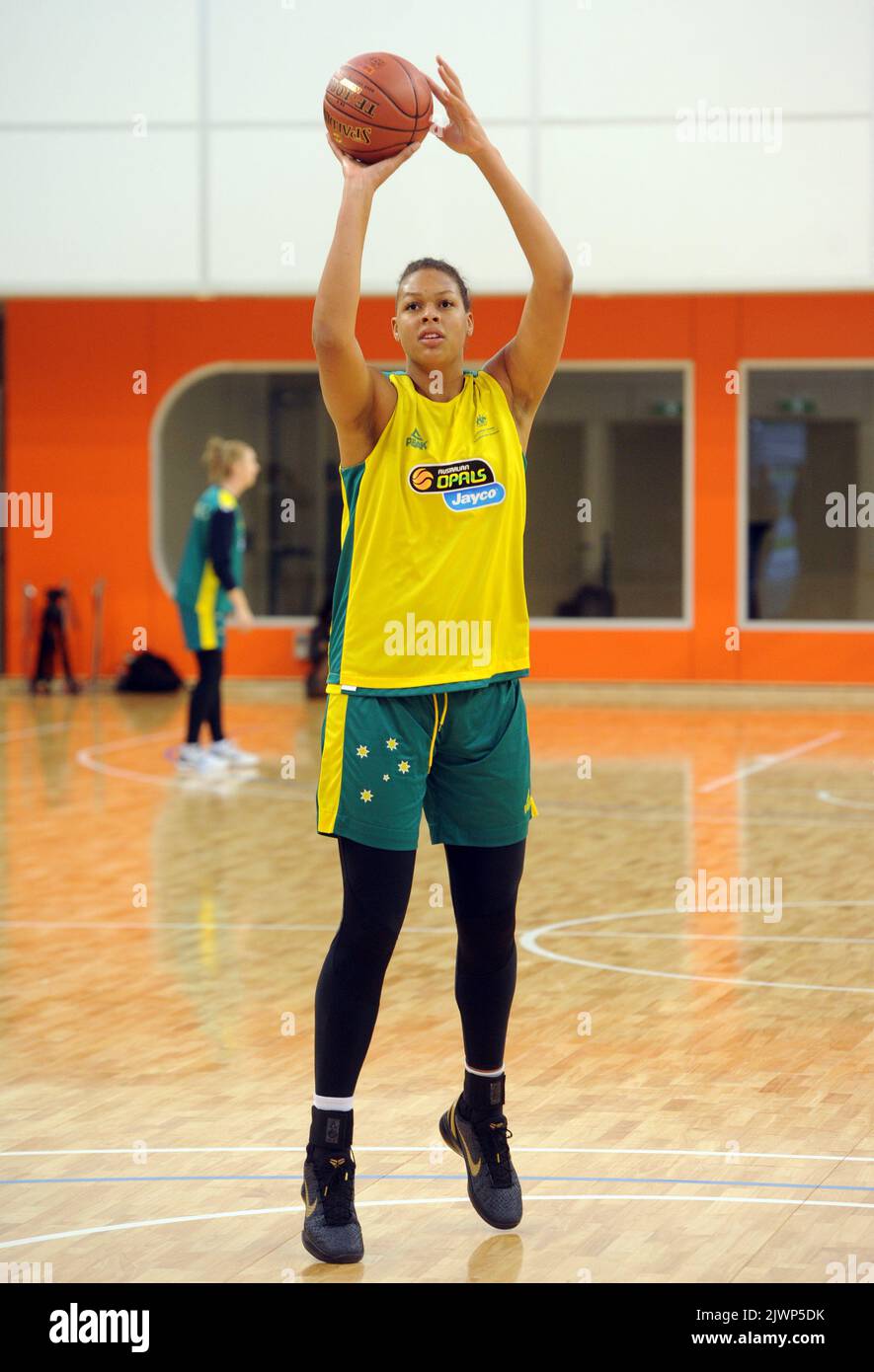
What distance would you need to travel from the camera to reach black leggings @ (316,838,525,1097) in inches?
128

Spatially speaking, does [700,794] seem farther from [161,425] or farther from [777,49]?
[161,425]

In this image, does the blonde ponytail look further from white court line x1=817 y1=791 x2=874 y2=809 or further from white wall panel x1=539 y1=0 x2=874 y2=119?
white wall panel x1=539 y1=0 x2=874 y2=119

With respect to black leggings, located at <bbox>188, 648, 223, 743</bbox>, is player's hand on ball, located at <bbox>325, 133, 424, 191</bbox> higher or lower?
higher

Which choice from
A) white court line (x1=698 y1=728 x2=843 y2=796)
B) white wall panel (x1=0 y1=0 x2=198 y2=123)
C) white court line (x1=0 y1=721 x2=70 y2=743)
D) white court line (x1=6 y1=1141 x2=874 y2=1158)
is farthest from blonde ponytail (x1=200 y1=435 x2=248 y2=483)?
white court line (x1=6 y1=1141 x2=874 y2=1158)

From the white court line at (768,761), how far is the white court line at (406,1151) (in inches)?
234

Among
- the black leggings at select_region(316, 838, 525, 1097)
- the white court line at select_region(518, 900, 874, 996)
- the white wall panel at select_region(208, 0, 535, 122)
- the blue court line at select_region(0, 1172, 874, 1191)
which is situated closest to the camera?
the black leggings at select_region(316, 838, 525, 1097)

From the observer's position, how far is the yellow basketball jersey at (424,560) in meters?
3.23

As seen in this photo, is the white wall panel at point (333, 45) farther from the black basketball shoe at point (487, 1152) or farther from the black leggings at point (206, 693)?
the black basketball shoe at point (487, 1152)

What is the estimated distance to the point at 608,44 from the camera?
46.1 ft

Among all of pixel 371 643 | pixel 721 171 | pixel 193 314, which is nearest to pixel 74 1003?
pixel 371 643

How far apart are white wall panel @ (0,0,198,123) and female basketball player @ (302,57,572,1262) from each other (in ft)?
38.3

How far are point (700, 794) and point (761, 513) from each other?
20.7ft

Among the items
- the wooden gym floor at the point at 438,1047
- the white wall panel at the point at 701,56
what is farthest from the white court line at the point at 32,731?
the white wall panel at the point at 701,56

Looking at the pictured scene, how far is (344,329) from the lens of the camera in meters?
3.16
